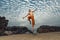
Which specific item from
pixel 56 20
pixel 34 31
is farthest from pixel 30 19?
pixel 56 20

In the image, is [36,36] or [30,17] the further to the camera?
[30,17]

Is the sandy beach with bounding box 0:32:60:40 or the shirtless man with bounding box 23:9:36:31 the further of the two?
the shirtless man with bounding box 23:9:36:31

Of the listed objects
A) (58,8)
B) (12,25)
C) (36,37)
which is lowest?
(36,37)

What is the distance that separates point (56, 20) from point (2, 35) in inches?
72.8

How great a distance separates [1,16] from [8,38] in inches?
30.2

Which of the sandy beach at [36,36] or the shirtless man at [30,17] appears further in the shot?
the shirtless man at [30,17]

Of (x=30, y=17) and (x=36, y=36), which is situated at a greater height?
(x=30, y=17)

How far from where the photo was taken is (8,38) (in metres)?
6.69

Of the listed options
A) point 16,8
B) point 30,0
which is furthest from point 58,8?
point 16,8

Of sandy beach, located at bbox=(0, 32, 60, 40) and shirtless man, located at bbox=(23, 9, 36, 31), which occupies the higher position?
shirtless man, located at bbox=(23, 9, 36, 31)

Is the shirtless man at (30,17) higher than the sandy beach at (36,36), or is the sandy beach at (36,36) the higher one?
the shirtless man at (30,17)

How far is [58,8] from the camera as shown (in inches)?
277

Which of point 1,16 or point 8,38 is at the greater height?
point 1,16

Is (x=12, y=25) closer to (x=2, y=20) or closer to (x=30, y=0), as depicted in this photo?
(x=2, y=20)
